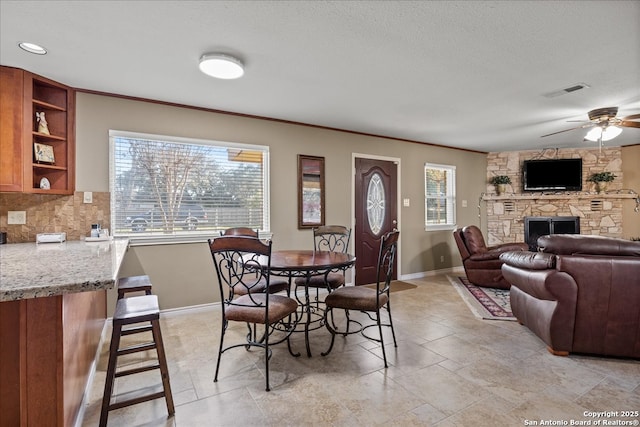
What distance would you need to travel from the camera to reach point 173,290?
3506 millimetres

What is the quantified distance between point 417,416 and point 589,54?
290 cm

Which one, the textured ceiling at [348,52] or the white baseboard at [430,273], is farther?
the white baseboard at [430,273]

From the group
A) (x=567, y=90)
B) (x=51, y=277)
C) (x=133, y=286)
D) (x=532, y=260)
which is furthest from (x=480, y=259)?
(x=51, y=277)

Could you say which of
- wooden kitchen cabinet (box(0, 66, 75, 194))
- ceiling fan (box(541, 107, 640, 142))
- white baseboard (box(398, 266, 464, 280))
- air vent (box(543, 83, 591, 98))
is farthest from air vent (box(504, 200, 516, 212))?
wooden kitchen cabinet (box(0, 66, 75, 194))

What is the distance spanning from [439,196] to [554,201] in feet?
7.69

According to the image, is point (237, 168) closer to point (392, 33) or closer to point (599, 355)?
point (392, 33)

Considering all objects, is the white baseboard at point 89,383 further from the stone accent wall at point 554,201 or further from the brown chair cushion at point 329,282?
the stone accent wall at point 554,201

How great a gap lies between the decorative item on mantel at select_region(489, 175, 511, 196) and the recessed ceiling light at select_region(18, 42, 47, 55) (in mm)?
6795

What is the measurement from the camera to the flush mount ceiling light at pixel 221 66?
241 centimetres

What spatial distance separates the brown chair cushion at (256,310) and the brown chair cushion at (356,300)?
1.20 feet

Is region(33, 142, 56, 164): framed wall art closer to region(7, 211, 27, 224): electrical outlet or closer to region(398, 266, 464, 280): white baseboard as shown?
region(7, 211, 27, 224): electrical outlet

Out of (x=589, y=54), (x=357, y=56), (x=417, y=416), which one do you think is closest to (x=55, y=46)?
(x=357, y=56)

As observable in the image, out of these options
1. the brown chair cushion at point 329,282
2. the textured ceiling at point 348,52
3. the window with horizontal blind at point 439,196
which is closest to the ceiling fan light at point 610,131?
the textured ceiling at point 348,52

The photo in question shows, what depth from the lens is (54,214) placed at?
3.02m
